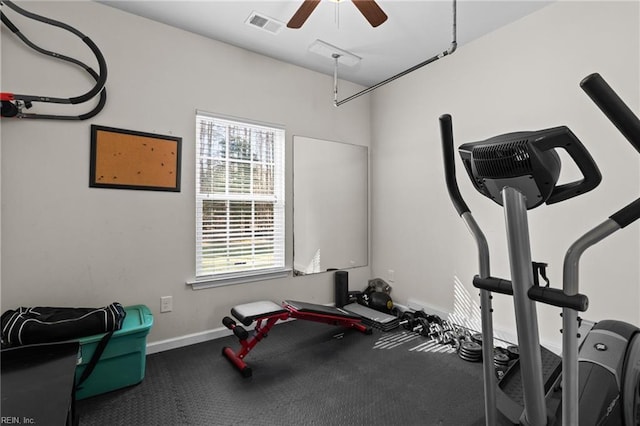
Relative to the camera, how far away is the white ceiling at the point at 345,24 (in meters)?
2.40

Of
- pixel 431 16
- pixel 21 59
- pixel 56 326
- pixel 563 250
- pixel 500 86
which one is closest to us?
pixel 56 326

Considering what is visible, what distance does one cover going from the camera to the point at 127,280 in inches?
97.7

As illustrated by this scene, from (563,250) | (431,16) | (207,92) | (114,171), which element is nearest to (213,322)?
(114,171)

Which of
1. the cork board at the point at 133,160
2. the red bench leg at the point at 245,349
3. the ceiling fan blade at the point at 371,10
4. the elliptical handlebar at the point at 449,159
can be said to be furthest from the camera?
the cork board at the point at 133,160

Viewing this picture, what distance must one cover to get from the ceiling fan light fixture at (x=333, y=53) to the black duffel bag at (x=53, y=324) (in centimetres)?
260

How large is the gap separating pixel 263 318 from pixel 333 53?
96.5 inches

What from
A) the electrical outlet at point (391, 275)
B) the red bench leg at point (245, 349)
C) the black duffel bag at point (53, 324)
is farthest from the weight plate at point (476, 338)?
the black duffel bag at point (53, 324)

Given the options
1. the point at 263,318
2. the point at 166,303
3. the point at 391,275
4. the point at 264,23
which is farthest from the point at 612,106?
the point at 391,275

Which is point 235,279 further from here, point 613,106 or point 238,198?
point 613,106

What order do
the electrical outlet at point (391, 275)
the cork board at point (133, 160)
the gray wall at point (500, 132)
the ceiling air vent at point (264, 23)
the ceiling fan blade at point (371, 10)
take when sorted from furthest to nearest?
the electrical outlet at point (391, 275)
the ceiling air vent at point (264, 23)
the cork board at point (133, 160)
the gray wall at point (500, 132)
the ceiling fan blade at point (371, 10)

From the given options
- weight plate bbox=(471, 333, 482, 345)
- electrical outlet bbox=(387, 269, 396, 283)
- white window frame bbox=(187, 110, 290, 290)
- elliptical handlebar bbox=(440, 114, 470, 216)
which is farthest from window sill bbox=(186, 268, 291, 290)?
elliptical handlebar bbox=(440, 114, 470, 216)

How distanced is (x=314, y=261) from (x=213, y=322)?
3.96 feet

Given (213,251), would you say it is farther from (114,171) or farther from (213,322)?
(114,171)

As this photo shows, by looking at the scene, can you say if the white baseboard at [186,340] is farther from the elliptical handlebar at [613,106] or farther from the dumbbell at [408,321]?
the elliptical handlebar at [613,106]
